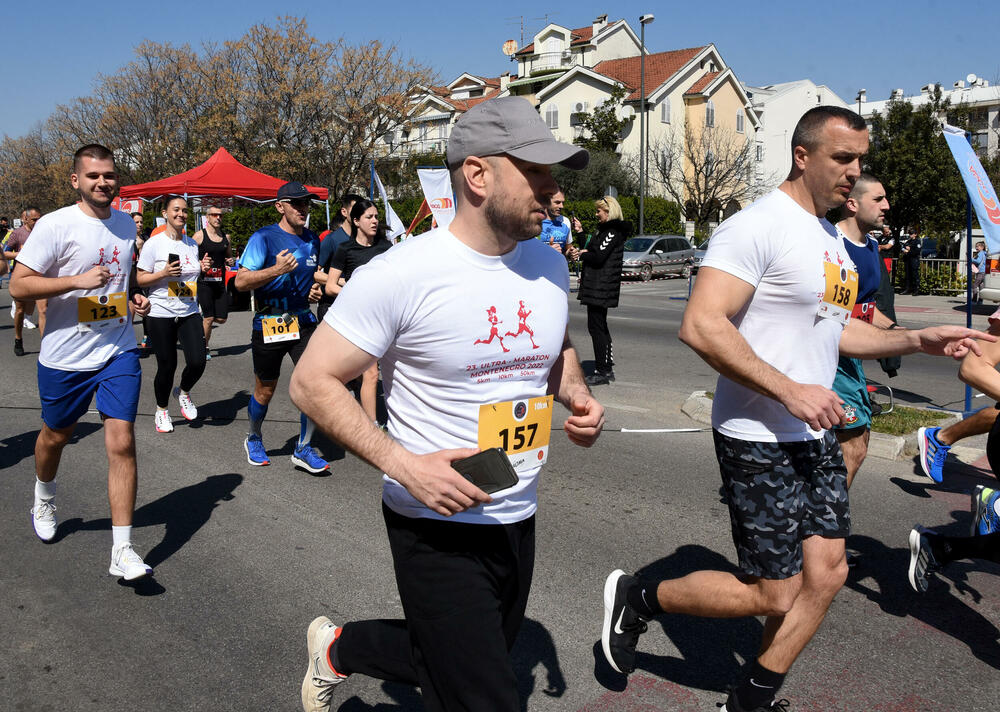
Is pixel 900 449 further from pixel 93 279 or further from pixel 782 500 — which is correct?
pixel 93 279

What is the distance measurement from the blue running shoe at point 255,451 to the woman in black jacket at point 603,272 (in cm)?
422

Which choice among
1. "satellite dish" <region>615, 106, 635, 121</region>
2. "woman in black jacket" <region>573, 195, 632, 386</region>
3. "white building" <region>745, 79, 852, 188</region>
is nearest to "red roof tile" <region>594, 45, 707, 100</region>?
"satellite dish" <region>615, 106, 635, 121</region>

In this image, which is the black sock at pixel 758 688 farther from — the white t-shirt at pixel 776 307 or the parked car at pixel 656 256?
the parked car at pixel 656 256

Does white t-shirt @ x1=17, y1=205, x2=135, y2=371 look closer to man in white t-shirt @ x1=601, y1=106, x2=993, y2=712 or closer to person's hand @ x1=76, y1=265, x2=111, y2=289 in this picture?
person's hand @ x1=76, y1=265, x2=111, y2=289

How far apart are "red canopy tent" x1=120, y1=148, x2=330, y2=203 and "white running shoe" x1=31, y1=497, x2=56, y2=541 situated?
13378 mm

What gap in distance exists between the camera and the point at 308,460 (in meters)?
6.21

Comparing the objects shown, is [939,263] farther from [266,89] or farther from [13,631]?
[266,89]

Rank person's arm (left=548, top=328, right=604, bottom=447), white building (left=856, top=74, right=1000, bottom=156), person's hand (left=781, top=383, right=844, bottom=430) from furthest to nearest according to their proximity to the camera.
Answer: white building (left=856, top=74, right=1000, bottom=156) < person's hand (left=781, top=383, right=844, bottom=430) < person's arm (left=548, top=328, right=604, bottom=447)

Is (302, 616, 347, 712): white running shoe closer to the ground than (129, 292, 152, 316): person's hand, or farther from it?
closer to the ground

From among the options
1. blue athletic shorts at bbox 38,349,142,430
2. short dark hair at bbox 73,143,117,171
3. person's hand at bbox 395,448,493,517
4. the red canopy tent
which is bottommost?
blue athletic shorts at bbox 38,349,142,430

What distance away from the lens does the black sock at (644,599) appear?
128 inches

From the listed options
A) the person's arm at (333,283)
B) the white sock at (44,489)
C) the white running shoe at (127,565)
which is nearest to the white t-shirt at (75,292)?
the white sock at (44,489)

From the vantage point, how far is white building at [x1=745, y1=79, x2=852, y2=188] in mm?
60656

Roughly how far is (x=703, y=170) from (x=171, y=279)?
4540 cm
